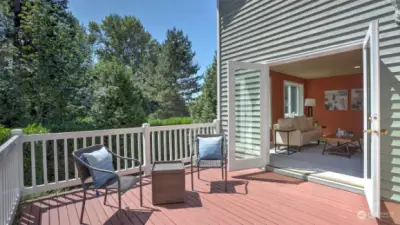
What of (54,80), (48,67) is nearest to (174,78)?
(54,80)

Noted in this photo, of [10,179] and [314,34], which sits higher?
[314,34]

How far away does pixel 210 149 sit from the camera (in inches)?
144

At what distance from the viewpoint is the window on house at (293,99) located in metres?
8.17

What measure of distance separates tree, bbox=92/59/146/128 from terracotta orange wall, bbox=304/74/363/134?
657cm

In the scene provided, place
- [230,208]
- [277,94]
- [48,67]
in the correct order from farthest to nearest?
[277,94]
[48,67]
[230,208]

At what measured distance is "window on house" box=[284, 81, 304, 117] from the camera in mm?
8172

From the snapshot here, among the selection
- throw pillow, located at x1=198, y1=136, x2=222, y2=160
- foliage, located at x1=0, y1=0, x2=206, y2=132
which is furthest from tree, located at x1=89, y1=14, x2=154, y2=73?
throw pillow, located at x1=198, y1=136, x2=222, y2=160

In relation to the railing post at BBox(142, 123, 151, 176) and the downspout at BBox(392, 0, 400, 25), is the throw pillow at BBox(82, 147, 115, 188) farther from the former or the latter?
the downspout at BBox(392, 0, 400, 25)

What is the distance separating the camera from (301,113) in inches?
345

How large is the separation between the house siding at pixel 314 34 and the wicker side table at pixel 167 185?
6.46 feet

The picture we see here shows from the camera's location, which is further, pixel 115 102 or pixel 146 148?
pixel 115 102

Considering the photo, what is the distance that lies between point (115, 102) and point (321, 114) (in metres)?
7.67

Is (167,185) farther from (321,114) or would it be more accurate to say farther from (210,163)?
(321,114)

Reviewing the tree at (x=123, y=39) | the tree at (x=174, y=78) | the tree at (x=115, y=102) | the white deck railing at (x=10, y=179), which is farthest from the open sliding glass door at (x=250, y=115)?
the tree at (x=123, y=39)
